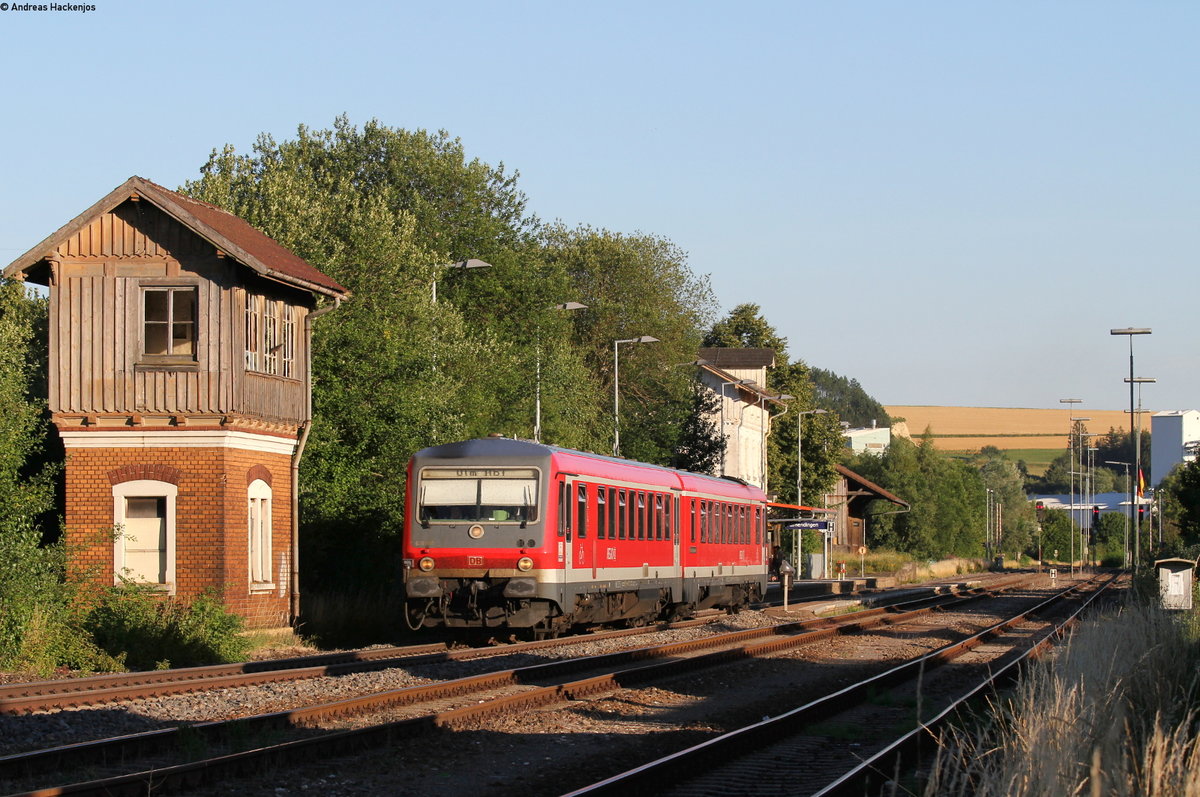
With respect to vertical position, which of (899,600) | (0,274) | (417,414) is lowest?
(899,600)

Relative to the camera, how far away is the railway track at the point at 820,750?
9922 millimetres

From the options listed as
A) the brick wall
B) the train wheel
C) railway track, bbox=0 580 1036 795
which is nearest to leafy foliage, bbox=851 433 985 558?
the train wheel

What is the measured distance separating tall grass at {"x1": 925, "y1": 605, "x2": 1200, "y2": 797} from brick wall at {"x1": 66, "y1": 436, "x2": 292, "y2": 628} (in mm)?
12433

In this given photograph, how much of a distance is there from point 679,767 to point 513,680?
21.0 ft

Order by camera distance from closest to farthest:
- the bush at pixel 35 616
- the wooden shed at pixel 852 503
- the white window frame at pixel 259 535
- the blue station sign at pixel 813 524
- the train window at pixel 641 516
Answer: the bush at pixel 35 616 → the white window frame at pixel 259 535 → the train window at pixel 641 516 → the blue station sign at pixel 813 524 → the wooden shed at pixel 852 503

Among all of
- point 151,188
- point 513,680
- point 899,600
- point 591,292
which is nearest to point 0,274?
point 151,188

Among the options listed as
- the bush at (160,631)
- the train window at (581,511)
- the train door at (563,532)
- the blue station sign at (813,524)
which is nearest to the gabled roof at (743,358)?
the blue station sign at (813,524)

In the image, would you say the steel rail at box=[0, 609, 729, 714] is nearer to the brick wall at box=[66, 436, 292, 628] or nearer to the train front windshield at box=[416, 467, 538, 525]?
the train front windshield at box=[416, 467, 538, 525]

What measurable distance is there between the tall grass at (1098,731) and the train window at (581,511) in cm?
956

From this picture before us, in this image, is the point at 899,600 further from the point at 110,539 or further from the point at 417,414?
the point at 110,539

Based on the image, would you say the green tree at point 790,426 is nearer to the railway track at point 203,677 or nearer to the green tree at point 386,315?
the green tree at point 386,315

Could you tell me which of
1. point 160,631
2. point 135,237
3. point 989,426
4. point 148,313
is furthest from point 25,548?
point 989,426

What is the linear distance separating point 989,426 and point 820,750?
184284mm

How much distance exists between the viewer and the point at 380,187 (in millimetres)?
57750
